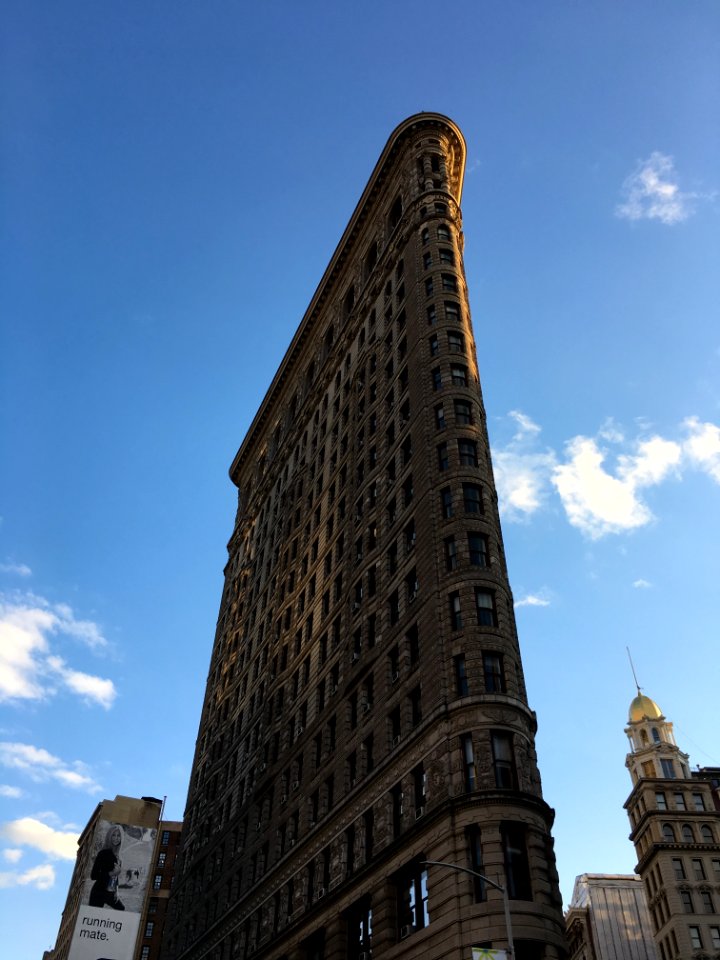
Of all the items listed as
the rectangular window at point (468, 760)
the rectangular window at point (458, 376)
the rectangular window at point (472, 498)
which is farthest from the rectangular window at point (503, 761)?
the rectangular window at point (458, 376)

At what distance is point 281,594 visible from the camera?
80312 millimetres

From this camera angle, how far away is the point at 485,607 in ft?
149

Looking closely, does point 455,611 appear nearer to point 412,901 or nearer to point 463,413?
point 412,901

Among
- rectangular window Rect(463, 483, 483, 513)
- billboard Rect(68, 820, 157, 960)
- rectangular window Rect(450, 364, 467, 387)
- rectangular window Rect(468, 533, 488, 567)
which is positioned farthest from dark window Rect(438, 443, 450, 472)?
billboard Rect(68, 820, 157, 960)

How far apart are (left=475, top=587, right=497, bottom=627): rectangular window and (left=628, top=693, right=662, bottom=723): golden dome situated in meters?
83.4

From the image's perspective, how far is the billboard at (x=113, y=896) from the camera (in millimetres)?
60344

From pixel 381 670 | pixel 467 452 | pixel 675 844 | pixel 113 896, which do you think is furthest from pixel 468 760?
pixel 675 844

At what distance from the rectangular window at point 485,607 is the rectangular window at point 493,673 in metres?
1.90

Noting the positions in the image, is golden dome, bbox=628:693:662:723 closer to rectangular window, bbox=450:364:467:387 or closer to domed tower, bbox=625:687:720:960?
domed tower, bbox=625:687:720:960

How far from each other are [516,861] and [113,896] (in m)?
46.7

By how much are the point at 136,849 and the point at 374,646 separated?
41.4 m

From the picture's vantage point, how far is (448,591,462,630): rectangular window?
45062mm

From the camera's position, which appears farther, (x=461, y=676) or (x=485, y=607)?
(x=485, y=607)

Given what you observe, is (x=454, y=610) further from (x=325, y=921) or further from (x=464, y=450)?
(x=325, y=921)
